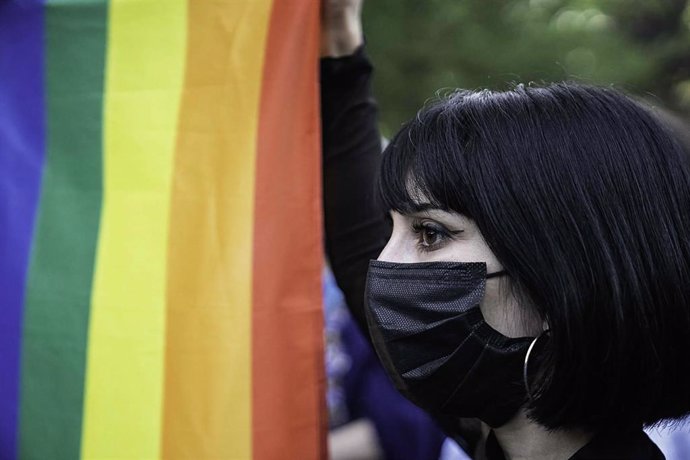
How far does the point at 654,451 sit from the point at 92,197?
1.31 m

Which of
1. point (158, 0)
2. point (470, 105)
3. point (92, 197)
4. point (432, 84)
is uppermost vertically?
point (432, 84)

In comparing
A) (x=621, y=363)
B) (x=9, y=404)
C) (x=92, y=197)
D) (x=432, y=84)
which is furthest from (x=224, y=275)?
(x=432, y=84)

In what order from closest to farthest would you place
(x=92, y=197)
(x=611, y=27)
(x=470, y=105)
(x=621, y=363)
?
(x=621, y=363) < (x=470, y=105) < (x=92, y=197) < (x=611, y=27)

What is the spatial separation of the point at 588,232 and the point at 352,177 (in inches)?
29.7

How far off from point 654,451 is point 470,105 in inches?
31.6

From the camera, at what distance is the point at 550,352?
188 cm

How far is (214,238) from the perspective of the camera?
2127 mm

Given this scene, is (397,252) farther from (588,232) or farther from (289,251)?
(588,232)

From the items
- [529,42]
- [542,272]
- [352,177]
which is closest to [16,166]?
[352,177]

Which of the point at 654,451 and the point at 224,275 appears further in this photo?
the point at 224,275

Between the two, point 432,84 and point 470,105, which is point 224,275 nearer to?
point 470,105

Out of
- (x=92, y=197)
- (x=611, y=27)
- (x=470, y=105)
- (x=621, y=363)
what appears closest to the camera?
(x=621, y=363)

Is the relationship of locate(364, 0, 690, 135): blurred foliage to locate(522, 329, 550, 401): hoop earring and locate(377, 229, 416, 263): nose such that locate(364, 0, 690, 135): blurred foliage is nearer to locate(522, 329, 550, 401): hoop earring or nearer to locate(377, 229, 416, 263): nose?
locate(377, 229, 416, 263): nose

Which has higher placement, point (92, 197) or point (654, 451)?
point (92, 197)
